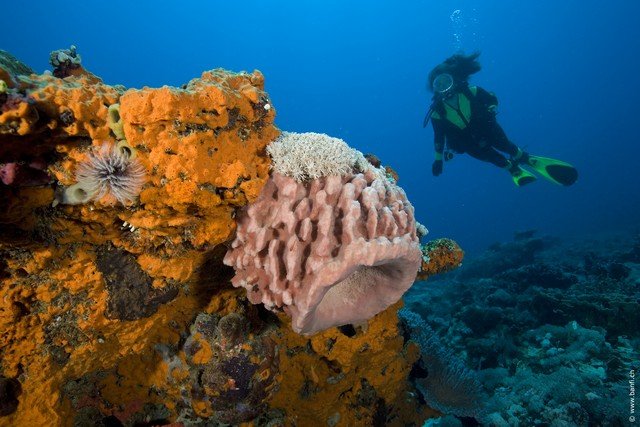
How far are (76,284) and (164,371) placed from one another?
1.46 meters

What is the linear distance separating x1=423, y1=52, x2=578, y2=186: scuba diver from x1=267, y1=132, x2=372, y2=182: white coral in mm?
8317

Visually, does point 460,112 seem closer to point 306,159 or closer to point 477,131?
point 477,131

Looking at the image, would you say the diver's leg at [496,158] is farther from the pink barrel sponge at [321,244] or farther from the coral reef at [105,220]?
the coral reef at [105,220]

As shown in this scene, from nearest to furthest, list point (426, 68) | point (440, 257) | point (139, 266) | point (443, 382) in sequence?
point (139, 266) → point (440, 257) → point (443, 382) → point (426, 68)

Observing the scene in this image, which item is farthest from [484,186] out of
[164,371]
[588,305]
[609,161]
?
[164,371]

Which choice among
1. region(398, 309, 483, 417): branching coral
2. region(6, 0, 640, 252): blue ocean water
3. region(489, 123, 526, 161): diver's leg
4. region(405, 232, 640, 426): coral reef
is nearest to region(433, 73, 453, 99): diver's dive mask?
region(489, 123, 526, 161): diver's leg

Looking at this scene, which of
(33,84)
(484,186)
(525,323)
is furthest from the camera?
(484,186)

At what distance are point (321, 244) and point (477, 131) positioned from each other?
10542mm

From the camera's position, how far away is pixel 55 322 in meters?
2.51

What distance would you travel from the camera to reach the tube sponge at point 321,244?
2.21 metres

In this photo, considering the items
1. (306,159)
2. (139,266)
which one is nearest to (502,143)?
(306,159)

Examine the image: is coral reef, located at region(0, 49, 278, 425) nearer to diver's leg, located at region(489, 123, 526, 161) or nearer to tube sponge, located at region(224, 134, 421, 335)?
tube sponge, located at region(224, 134, 421, 335)

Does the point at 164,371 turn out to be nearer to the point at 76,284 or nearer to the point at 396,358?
the point at 76,284

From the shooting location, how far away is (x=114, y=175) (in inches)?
78.2
